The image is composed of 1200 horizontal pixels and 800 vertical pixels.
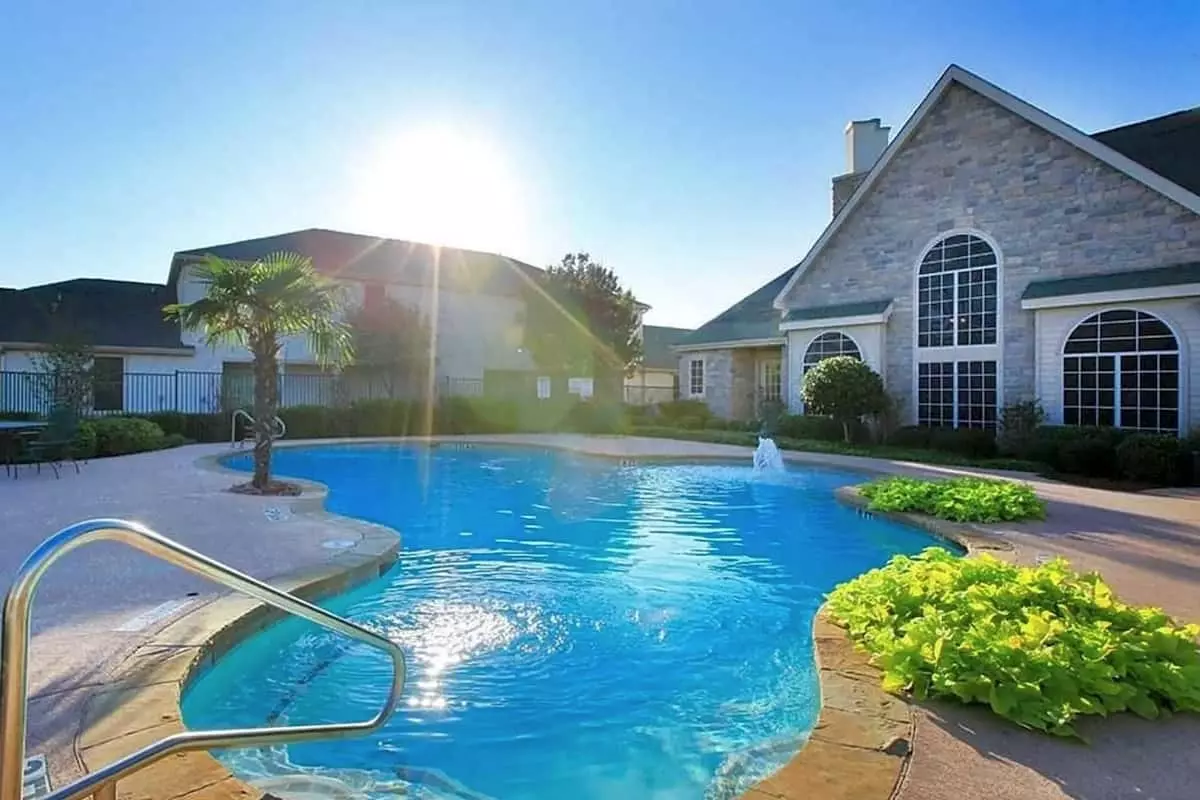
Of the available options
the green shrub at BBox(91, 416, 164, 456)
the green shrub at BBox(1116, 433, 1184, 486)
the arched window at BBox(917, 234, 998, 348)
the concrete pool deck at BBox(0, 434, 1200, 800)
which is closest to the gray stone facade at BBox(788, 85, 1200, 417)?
the arched window at BBox(917, 234, 998, 348)

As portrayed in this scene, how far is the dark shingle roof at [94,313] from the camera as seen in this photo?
82.5 ft

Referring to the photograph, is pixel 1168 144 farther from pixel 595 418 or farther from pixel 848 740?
pixel 848 740

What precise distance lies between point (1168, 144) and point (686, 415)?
15901 mm

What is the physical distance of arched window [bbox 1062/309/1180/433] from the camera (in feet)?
50.3

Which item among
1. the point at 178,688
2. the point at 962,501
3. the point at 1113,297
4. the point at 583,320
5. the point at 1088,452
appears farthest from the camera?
the point at 583,320

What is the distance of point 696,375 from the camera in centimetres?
2830

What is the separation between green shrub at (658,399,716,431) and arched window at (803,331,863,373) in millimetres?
4736

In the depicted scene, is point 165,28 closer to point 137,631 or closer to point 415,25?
point 415,25

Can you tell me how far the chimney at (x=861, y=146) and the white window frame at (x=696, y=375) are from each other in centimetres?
712

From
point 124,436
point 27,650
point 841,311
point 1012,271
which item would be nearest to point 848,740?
point 27,650

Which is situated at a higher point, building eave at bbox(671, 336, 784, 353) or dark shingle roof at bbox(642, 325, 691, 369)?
dark shingle roof at bbox(642, 325, 691, 369)

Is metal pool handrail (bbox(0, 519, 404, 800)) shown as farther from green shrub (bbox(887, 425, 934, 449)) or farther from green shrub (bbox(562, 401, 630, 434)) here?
green shrub (bbox(562, 401, 630, 434))

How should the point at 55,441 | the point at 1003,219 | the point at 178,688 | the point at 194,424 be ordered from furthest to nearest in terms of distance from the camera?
the point at 194,424, the point at 1003,219, the point at 55,441, the point at 178,688

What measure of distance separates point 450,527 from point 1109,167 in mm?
16212
